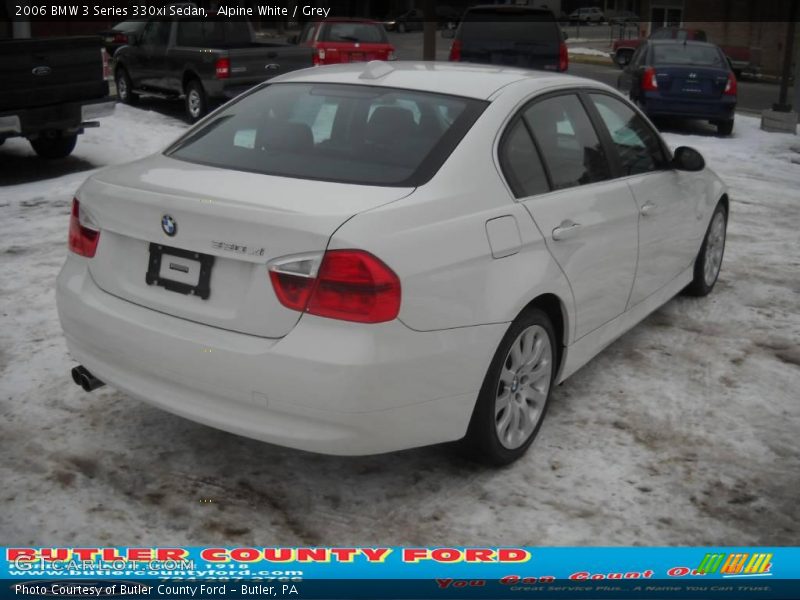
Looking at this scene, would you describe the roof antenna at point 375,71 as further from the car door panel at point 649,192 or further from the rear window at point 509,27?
the rear window at point 509,27

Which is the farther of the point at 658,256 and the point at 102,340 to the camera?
the point at 658,256

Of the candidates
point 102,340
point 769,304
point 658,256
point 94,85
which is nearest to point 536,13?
point 94,85

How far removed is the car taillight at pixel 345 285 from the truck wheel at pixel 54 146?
9359mm

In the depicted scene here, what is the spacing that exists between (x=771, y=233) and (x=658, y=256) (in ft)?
13.4

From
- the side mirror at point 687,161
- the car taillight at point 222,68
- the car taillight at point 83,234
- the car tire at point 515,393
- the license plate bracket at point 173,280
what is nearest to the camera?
the license plate bracket at point 173,280

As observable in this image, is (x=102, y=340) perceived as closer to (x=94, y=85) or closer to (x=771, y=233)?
(x=771, y=233)

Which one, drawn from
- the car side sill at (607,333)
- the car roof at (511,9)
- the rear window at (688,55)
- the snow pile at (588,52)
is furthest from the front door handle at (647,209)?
the snow pile at (588,52)

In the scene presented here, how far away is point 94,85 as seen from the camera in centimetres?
1118

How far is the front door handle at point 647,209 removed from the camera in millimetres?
5039

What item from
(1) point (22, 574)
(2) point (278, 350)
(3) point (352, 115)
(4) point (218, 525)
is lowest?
(4) point (218, 525)

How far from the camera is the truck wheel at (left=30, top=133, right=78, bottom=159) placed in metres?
11.8

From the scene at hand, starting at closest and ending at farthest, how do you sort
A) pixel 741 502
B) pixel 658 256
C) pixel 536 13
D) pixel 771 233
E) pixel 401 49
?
pixel 741 502 → pixel 658 256 → pixel 771 233 → pixel 536 13 → pixel 401 49

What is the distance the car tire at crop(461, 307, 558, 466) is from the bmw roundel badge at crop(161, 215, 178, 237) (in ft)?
4.27

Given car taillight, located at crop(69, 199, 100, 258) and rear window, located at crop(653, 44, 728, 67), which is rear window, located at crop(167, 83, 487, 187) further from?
rear window, located at crop(653, 44, 728, 67)
